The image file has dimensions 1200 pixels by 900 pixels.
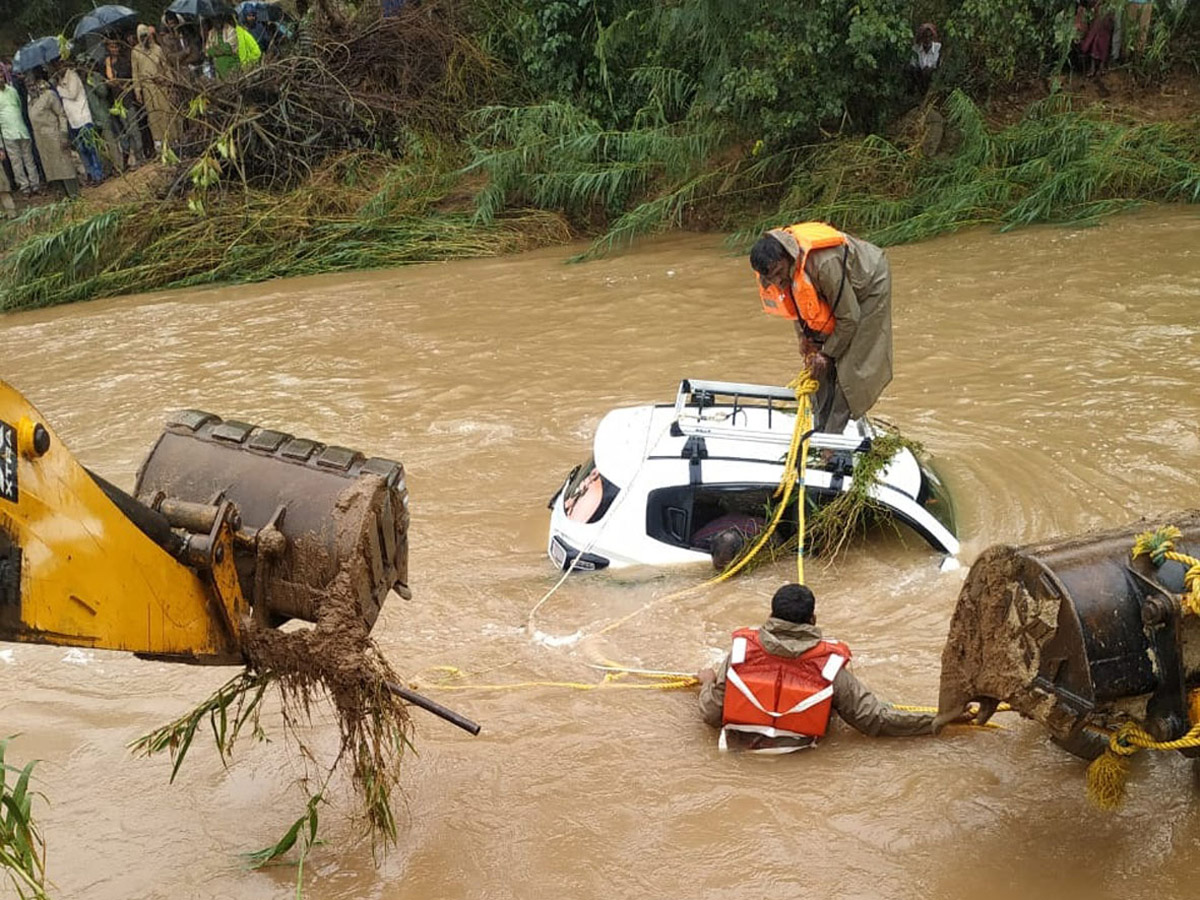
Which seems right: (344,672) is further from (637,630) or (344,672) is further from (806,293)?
(806,293)

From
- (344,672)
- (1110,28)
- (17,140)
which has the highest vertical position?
(17,140)

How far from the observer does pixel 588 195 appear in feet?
56.2

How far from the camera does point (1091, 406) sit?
358 inches

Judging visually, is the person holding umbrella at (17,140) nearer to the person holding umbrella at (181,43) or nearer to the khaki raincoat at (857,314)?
the person holding umbrella at (181,43)

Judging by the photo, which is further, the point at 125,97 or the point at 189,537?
the point at 125,97

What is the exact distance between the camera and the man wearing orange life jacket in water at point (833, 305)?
708cm

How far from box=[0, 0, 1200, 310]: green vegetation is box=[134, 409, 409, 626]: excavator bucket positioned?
11.5 meters

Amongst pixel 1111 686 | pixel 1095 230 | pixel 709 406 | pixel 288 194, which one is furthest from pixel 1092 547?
pixel 288 194

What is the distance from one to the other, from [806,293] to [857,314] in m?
0.37

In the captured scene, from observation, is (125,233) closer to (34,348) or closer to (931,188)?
(34,348)

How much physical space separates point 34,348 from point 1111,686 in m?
13.9

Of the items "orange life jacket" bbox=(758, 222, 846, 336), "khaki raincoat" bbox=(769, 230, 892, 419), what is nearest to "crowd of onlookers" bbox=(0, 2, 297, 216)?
"orange life jacket" bbox=(758, 222, 846, 336)

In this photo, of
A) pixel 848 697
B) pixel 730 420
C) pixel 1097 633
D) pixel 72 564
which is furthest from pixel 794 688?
pixel 72 564

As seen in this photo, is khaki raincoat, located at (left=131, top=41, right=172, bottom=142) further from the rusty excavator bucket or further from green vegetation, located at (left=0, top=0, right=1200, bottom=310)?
the rusty excavator bucket
